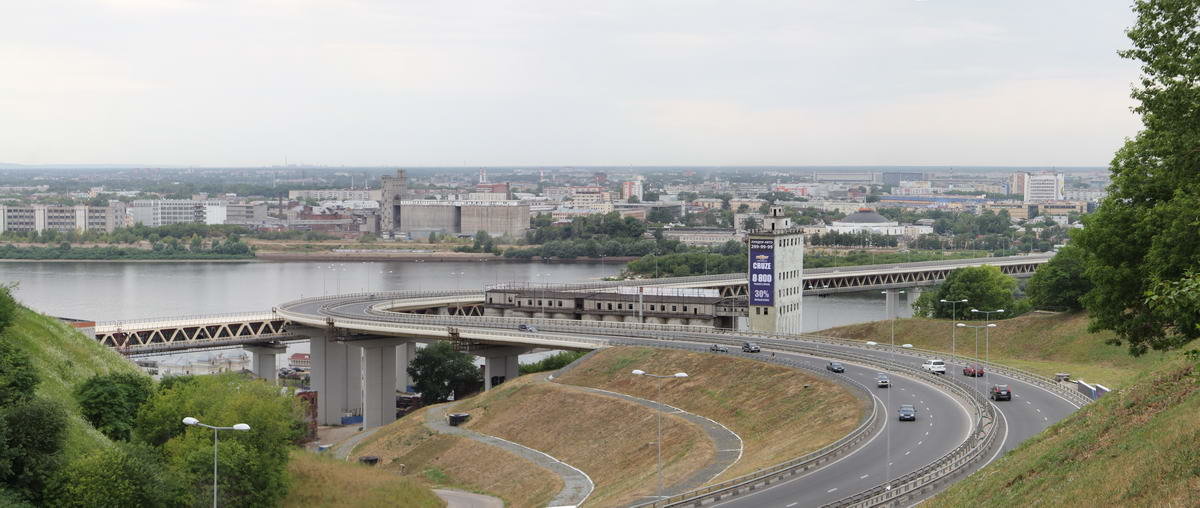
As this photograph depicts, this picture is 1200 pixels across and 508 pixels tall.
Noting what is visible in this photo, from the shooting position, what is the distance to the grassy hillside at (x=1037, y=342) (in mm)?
47562

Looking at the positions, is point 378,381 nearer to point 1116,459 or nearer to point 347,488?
point 347,488

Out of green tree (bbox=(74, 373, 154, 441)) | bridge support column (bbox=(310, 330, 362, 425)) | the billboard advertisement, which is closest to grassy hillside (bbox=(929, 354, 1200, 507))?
green tree (bbox=(74, 373, 154, 441))

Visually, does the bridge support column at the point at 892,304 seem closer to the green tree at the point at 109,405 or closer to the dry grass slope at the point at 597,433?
the dry grass slope at the point at 597,433

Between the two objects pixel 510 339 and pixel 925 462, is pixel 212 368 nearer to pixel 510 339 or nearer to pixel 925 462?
pixel 510 339

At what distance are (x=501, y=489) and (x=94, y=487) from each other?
15.7m

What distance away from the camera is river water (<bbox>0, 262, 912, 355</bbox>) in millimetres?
93000

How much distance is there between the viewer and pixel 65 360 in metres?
33.6

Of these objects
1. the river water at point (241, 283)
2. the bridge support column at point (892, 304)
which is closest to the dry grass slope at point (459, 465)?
the river water at point (241, 283)

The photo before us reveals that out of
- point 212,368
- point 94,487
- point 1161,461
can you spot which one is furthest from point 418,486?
point 212,368

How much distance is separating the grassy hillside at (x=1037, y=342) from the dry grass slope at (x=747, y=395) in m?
10.1

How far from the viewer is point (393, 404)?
6225cm

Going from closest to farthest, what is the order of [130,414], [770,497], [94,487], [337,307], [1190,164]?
[1190,164] → [94,487] → [770,497] → [130,414] → [337,307]

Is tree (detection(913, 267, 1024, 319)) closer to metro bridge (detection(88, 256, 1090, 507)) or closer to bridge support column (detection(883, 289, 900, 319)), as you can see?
bridge support column (detection(883, 289, 900, 319))

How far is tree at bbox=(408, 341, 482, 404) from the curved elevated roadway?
7.99 feet
